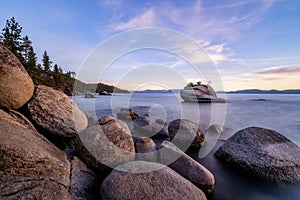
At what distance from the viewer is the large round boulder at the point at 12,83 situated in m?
4.07

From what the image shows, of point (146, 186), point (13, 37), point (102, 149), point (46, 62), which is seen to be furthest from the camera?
point (46, 62)

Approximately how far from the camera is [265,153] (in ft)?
15.3

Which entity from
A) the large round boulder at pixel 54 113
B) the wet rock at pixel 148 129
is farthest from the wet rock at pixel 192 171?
the wet rock at pixel 148 129

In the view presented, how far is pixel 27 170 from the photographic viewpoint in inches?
105

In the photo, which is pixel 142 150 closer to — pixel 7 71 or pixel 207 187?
pixel 207 187

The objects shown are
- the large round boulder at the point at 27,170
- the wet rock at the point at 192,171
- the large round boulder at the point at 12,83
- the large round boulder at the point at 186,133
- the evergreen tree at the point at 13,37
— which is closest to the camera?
the large round boulder at the point at 27,170

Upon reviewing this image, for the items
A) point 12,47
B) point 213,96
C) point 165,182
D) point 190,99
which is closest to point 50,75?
point 12,47

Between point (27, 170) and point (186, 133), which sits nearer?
point (27, 170)

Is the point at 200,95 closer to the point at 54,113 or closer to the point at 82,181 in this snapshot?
the point at 54,113

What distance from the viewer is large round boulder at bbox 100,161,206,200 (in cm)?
293

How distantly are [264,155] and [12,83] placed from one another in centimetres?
653

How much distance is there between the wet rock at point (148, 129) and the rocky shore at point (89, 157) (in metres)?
2.86

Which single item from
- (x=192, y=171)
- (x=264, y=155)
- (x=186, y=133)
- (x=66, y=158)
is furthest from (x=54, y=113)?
(x=264, y=155)

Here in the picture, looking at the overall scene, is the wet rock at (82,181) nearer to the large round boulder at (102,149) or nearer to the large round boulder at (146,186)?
the large round boulder at (102,149)
